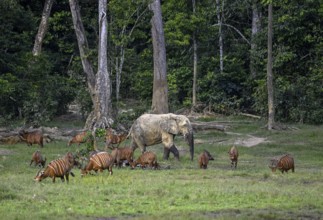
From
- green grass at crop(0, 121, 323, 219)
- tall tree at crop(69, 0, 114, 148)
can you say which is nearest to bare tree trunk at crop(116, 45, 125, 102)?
tall tree at crop(69, 0, 114, 148)

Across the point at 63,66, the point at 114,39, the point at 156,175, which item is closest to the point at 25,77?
the point at 114,39

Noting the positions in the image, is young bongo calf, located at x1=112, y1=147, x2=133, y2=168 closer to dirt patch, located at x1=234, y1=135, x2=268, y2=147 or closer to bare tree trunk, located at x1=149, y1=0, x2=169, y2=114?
dirt patch, located at x1=234, y1=135, x2=268, y2=147

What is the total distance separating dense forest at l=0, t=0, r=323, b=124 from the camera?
122 feet

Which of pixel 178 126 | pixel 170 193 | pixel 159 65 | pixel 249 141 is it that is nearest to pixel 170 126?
pixel 178 126

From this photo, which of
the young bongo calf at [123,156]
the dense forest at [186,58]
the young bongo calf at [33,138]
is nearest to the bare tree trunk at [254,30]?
the dense forest at [186,58]

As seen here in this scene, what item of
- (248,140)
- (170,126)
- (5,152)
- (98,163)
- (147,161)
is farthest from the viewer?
(248,140)

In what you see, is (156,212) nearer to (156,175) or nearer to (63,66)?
(156,175)

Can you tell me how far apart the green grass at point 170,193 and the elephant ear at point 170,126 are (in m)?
1.13

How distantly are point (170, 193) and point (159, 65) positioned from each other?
21666 mm

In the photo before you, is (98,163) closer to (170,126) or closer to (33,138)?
(170,126)

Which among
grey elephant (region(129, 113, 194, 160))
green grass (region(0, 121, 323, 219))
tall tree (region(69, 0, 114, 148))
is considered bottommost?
green grass (region(0, 121, 323, 219))

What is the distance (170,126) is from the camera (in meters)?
26.5

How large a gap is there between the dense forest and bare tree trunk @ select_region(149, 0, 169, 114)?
0.59 metres

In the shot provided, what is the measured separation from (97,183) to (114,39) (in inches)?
706
